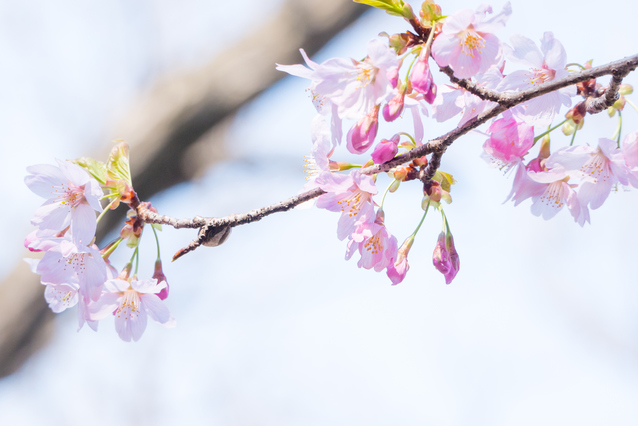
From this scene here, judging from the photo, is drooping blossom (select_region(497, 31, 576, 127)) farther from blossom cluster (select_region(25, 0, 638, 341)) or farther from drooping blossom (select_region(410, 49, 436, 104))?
drooping blossom (select_region(410, 49, 436, 104))

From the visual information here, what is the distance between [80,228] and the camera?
92cm

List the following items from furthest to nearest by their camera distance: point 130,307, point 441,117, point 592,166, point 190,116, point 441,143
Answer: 1. point 190,116
2. point 130,307
3. point 441,117
4. point 592,166
5. point 441,143

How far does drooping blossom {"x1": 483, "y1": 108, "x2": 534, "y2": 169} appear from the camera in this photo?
2.60 feet

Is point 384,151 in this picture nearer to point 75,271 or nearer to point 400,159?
point 400,159

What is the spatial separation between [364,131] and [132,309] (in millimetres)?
681

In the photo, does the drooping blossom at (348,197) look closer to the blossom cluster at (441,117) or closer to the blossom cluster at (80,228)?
the blossom cluster at (441,117)

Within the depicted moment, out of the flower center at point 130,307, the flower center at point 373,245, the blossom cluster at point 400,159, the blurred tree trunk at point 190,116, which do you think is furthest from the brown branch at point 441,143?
the blurred tree trunk at point 190,116

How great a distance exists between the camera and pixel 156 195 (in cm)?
234

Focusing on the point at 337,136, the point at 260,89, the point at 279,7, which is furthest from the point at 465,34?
the point at 279,7

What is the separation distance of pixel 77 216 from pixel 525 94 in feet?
2.73

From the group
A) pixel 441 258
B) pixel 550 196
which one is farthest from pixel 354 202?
pixel 550 196

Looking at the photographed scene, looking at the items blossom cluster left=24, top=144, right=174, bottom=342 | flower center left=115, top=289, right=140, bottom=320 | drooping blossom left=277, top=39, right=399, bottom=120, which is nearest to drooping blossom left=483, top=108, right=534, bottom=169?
drooping blossom left=277, top=39, right=399, bottom=120

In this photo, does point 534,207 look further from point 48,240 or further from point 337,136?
point 48,240

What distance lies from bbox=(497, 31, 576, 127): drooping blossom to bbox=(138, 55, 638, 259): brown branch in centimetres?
8
